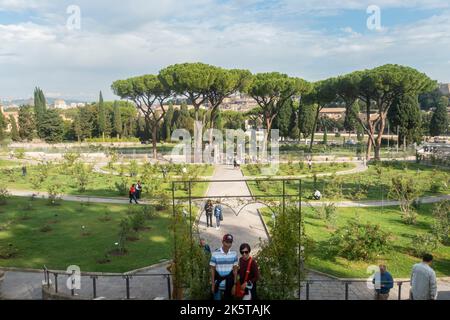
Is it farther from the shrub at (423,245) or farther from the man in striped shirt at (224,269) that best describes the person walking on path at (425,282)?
the shrub at (423,245)

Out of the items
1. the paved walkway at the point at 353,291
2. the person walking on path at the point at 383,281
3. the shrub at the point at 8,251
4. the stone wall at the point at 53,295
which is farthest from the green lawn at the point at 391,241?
the shrub at the point at 8,251

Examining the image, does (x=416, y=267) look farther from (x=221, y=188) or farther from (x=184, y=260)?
Answer: (x=221, y=188)

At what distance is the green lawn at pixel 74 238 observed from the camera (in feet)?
35.9

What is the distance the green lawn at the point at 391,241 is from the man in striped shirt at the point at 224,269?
15.7 feet

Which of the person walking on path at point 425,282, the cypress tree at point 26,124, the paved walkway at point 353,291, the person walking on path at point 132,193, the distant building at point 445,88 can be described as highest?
the distant building at point 445,88

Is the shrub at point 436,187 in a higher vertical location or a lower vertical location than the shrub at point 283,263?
lower

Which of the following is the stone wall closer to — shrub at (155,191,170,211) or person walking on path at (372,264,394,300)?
person walking on path at (372,264,394,300)

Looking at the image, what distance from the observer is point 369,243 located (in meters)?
10.9

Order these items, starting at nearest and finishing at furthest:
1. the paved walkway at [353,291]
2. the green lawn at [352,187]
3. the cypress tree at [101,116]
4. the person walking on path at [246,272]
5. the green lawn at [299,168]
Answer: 1. the person walking on path at [246,272]
2. the paved walkway at [353,291]
3. the green lawn at [352,187]
4. the green lawn at [299,168]
5. the cypress tree at [101,116]

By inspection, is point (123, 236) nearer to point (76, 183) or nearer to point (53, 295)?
point (53, 295)

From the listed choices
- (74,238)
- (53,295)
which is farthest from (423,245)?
(74,238)
